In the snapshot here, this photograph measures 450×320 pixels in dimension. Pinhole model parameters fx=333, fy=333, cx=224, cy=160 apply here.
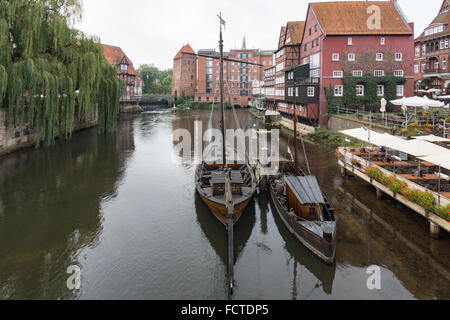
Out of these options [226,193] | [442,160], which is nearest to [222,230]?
[226,193]

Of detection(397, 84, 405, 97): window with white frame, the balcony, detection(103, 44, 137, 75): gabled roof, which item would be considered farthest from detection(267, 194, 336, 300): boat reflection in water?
detection(103, 44, 137, 75): gabled roof

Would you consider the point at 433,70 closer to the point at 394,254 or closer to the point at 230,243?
the point at 394,254

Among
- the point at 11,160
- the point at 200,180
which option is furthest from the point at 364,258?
the point at 11,160

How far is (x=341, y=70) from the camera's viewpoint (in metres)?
37.4

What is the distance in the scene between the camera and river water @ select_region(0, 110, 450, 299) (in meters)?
10.1

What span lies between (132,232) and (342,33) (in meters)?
33.6

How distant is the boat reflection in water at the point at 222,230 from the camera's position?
12812 millimetres

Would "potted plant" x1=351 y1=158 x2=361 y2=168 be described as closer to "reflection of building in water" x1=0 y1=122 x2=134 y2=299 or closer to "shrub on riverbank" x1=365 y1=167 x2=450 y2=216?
"shrub on riverbank" x1=365 y1=167 x2=450 y2=216

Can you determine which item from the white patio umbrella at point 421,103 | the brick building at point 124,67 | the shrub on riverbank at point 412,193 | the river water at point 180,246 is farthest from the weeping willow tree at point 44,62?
the brick building at point 124,67

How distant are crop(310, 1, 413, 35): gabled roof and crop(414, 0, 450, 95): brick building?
880 centimetres

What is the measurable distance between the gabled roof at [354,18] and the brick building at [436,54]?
28.9 feet

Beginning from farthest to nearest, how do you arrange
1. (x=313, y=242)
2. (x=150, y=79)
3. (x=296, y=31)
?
(x=150, y=79), (x=296, y=31), (x=313, y=242)

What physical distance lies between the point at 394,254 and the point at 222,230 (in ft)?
21.9

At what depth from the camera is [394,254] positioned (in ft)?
38.8
